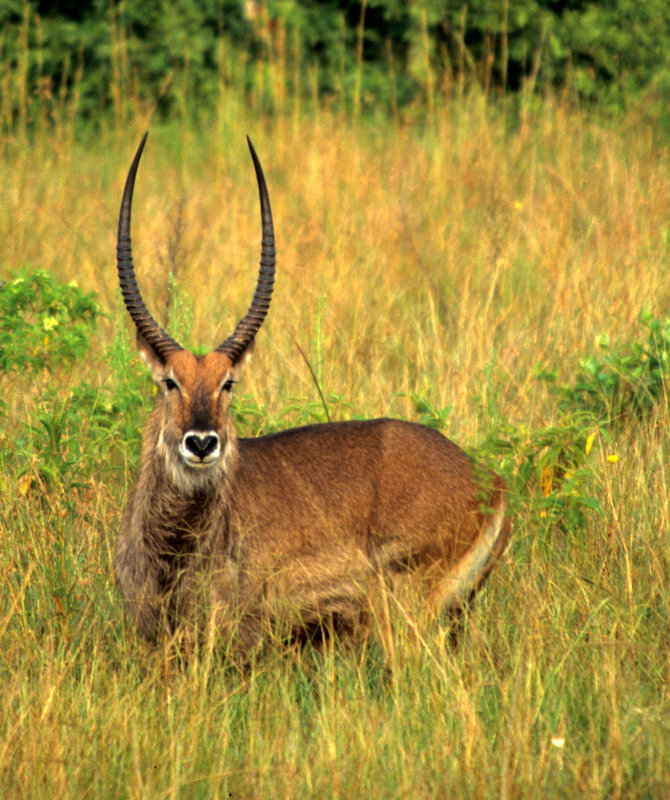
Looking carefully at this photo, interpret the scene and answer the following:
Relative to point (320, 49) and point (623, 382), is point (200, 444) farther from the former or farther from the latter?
point (320, 49)

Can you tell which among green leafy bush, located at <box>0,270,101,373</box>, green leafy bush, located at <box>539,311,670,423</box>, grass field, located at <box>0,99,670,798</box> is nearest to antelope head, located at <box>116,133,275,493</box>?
grass field, located at <box>0,99,670,798</box>

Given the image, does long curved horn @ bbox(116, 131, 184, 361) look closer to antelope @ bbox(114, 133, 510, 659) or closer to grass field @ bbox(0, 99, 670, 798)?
antelope @ bbox(114, 133, 510, 659)

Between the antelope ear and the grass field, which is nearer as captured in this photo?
the grass field

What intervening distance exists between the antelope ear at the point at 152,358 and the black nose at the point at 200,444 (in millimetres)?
330

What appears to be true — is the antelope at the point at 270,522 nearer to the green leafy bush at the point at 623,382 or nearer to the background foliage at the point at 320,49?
the green leafy bush at the point at 623,382

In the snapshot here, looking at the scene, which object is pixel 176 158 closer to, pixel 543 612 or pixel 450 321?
pixel 450 321

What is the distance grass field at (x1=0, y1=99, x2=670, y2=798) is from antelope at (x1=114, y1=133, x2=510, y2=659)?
0.47 ft

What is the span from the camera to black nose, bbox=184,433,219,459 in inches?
129

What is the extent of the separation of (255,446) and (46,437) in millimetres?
922

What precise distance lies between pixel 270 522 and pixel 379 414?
4.37 ft

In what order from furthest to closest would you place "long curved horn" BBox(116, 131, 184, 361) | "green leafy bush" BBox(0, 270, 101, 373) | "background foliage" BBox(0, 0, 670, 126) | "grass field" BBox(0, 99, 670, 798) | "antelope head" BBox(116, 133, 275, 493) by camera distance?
1. "background foliage" BBox(0, 0, 670, 126)
2. "green leafy bush" BBox(0, 270, 101, 373)
3. "long curved horn" BBox(116, 131, 184, 361)
4. "antelope head" BBox(116, 133, 275, 493)
5. "grass field" BBox(0, 99, 670, 798)

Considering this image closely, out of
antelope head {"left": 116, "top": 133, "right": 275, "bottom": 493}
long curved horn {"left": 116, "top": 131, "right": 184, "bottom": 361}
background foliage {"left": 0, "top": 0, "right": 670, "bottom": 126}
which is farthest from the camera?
background foliage {"left": 0, "top": 0, "right": 670, "bottom": 126}

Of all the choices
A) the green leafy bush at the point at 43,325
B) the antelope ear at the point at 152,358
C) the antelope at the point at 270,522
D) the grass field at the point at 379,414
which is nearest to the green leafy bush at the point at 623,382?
the grass field at the point at 379,414

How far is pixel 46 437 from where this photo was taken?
425cm
